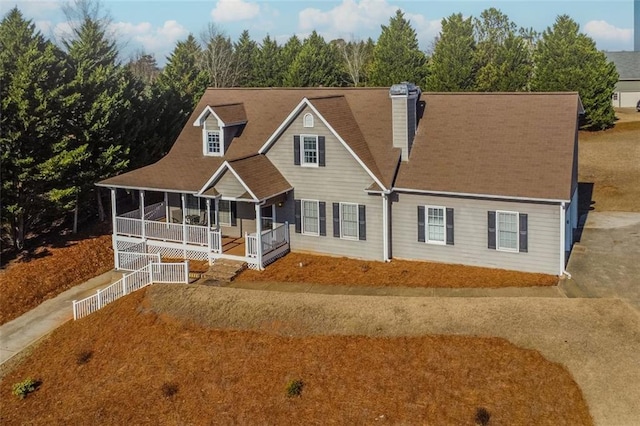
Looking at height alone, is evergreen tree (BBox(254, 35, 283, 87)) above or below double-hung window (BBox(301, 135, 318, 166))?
above

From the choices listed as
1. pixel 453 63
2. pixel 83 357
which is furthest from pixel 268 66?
pixel 83 357

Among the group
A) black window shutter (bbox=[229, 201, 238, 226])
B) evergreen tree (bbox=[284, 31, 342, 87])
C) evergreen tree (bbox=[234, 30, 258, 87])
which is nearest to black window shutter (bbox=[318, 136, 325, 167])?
black window shutter (bbox=[229, 201, 238, 226])

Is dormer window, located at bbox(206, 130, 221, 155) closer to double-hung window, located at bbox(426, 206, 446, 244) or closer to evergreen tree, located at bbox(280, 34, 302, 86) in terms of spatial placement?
Result: double-hung window, located at bbox(426, 206, 446, 244)

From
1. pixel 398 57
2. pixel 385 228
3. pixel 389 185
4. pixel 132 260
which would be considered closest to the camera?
pixel 389 185

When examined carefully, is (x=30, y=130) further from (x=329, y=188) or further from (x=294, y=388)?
(x=294, y=388)

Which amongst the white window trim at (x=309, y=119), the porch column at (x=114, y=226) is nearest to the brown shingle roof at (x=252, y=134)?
the porch column at (x=114, y=226)

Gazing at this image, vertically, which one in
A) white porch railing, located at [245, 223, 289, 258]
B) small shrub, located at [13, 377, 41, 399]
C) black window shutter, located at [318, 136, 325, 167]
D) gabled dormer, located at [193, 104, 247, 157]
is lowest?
small shrub, located at [13, 377, 41, 399]

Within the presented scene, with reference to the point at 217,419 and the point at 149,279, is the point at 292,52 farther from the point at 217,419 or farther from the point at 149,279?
the point at 217,419
